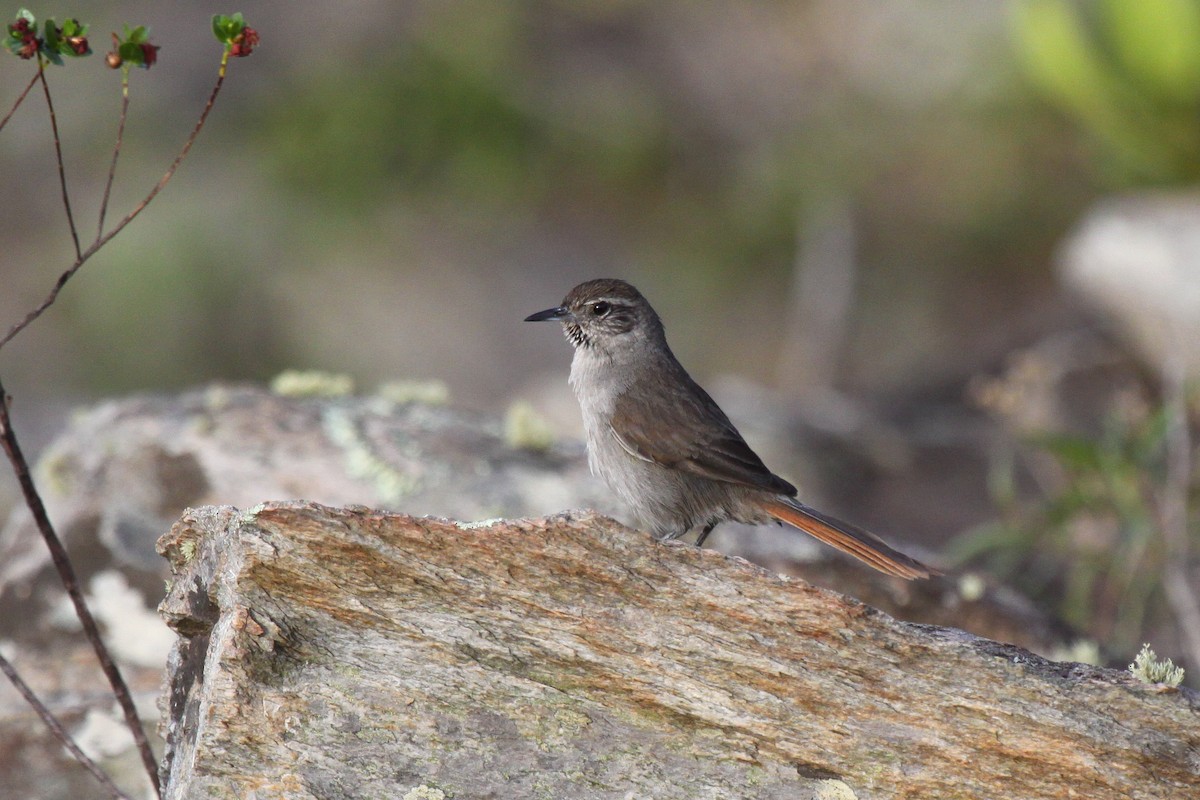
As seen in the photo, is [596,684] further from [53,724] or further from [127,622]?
[127,622]

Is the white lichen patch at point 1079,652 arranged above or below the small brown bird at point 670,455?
below

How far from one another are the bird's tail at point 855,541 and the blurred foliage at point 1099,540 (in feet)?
8.49

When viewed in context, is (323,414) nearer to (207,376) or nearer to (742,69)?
(207,376)

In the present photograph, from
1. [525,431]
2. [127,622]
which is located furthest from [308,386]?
[127,622]

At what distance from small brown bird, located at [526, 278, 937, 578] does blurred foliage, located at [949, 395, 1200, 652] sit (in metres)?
2.44

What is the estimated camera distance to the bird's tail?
4055mm

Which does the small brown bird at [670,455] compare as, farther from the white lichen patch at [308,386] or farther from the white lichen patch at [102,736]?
the white lichen patch at [102,736]

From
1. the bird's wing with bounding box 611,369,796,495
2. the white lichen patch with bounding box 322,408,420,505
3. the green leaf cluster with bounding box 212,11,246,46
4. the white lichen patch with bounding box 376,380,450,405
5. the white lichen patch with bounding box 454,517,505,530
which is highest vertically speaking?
the white lichen patch with bounding box 376,380,450,405

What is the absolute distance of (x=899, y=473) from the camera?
8.63 meters

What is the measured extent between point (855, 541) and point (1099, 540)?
405cm

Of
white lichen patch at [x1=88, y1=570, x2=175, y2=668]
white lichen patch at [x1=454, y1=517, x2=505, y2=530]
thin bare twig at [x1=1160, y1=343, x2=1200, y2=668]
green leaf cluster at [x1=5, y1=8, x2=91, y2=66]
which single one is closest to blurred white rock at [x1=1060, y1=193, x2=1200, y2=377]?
thin bare twig at [x1=1160, y1=343, x2=1200, y2=668]

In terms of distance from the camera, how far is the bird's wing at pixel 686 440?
15.2 feet

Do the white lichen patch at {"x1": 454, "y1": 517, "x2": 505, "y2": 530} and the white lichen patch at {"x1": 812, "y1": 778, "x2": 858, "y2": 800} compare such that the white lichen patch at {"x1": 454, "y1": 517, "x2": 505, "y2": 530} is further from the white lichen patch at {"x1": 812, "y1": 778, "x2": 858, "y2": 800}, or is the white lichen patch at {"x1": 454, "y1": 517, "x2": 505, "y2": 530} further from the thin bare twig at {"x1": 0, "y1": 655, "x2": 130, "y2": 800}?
the thin bare twig at {"x1": 0, "y1": 655, "x2": 130, "y2": 800}

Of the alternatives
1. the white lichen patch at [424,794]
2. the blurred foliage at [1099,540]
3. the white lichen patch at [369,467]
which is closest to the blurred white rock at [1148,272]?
the blurred foliage at [1099,540]
